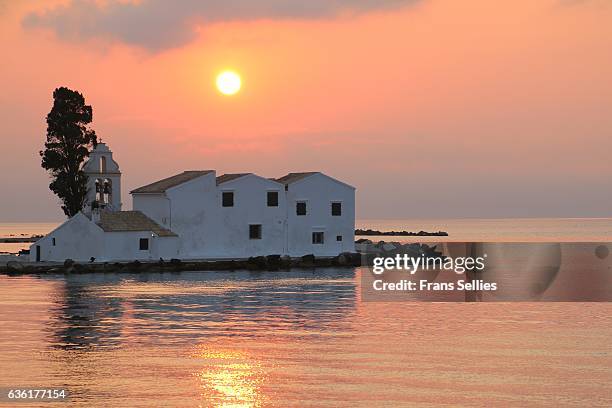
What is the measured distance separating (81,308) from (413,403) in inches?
1171

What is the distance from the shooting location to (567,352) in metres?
39.1

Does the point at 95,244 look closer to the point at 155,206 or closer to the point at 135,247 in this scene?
the point at 135,247

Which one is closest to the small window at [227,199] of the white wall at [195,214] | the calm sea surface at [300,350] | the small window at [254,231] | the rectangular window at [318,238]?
the white wall at [195,214]

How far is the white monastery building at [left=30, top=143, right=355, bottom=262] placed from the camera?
85.5 metres

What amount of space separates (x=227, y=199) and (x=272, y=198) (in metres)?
4.22

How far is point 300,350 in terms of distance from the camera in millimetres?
38562

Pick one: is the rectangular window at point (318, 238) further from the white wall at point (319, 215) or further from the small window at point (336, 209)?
the small window at point (336, 209)

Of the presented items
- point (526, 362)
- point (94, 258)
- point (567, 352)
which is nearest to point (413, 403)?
point (526, 362)

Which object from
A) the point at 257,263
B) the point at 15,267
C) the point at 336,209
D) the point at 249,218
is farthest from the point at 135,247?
the point at 336,209

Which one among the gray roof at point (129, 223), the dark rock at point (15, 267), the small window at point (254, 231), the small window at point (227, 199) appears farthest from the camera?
the small window at point (254, 231)

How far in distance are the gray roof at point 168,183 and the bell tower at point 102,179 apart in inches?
77.3

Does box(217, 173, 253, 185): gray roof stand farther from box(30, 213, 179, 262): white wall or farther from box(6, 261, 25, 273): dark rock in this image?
box(6, 261, 25, 273): dark rock

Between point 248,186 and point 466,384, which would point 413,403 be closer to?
point 466,384

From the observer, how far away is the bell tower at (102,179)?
291 feet
